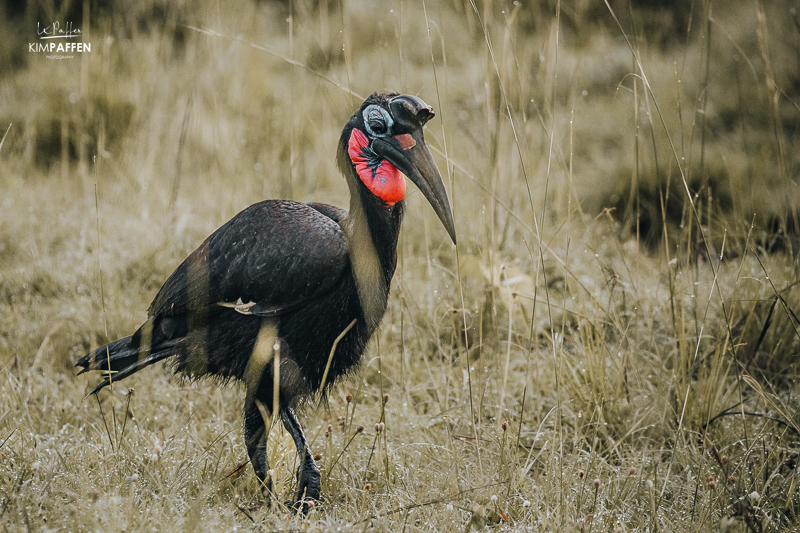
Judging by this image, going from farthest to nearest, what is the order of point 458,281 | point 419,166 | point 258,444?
point 458,281 → point 258,444 → point 419,166

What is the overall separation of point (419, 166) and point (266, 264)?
563 millimetres

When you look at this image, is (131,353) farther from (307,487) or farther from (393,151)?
(393,151)

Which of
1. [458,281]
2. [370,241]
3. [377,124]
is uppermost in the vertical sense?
[377,124]

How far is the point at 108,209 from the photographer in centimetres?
383

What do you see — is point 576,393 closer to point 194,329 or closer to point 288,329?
A: point 288,329

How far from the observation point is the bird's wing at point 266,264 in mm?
1956

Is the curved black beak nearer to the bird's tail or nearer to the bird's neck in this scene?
the bird's neck

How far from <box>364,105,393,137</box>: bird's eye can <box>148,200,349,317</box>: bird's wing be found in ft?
1.06

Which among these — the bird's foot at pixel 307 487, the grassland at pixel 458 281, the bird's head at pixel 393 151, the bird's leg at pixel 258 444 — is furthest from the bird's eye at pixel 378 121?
the bird's foot at pixel 307 487

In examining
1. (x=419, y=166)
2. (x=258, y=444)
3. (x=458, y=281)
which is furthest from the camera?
(x=458, y=281)

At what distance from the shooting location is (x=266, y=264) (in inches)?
78.0

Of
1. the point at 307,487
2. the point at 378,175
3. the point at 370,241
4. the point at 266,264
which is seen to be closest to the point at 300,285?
the point at 266,264

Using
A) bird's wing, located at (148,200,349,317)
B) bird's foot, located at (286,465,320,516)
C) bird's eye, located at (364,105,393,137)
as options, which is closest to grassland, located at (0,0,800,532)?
bird's foot, located at (286,465,320,516)

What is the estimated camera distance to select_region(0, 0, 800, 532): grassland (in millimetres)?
1975
